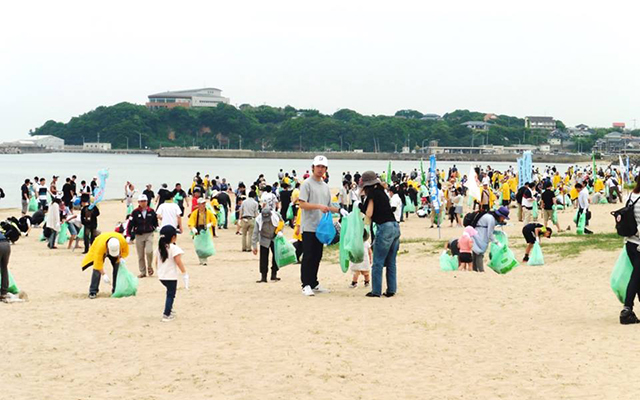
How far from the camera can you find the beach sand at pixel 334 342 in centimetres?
632

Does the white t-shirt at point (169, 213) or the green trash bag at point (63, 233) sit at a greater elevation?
the white t-shirt at point (169, 213)

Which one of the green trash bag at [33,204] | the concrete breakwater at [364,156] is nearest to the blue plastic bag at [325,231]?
the green trash bag at [33,204]

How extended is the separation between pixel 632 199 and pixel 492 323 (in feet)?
5.95

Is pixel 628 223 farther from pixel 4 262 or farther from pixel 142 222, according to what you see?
pixel 142 222

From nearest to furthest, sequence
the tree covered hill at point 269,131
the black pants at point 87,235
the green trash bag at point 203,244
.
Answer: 1. the green trash bag at point 203,244
2. the black pants at point 87,235
3. the tree covered hill at point 269,131

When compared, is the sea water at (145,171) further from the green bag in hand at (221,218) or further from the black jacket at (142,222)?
the black jacket at (142,222)

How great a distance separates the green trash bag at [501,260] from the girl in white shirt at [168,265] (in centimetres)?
509

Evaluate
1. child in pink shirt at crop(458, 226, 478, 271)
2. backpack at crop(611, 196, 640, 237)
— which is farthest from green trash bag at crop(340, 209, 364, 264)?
backpack at crop(611, 196, 640, 237)

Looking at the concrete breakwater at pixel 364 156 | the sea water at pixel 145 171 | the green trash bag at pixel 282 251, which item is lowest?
the sea water at pixel 145 171

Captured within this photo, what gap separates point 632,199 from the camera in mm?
7777

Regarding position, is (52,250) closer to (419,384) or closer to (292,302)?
(292,302)

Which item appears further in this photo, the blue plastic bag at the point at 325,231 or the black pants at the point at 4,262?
the black pants at the point at 4,262

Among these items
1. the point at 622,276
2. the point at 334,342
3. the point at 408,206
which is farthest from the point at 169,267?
the point at 408,206

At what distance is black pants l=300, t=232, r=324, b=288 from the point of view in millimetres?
9828
